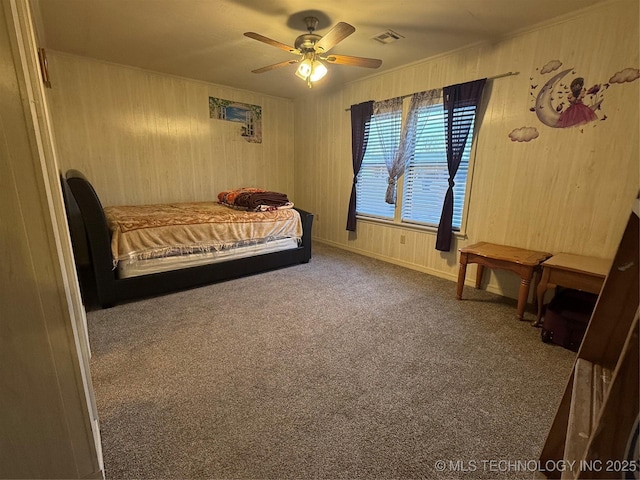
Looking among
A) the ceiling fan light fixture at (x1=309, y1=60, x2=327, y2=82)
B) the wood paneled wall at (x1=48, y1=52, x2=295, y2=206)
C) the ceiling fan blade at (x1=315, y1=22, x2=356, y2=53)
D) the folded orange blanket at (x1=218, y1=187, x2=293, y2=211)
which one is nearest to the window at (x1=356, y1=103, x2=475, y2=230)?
the folded orange blanket at (x1=218, y1=187, x2=293, y2=211)

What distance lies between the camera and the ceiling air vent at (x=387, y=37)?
2.74 meters

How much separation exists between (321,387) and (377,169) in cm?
307

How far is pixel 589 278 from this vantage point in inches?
80.0

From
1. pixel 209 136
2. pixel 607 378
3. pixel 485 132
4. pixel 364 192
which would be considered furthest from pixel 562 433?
pixel 209 136

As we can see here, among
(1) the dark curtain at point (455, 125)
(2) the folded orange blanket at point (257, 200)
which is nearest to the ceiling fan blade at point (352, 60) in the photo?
(1) the dark curtain at point (455, 125)

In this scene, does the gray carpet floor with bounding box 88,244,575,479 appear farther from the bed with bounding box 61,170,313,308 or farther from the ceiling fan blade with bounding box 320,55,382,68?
the ceiling fan blade with bounding box 320,55,382,68

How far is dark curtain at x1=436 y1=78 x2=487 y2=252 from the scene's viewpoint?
2.95m

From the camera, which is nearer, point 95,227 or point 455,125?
point 95,227

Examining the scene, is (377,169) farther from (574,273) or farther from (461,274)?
(574,273)

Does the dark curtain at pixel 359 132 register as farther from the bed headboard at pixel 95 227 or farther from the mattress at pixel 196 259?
the bed headboard at pixel 95 227

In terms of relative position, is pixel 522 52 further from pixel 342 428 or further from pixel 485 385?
pixel 342 428

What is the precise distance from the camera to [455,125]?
309 centimetres

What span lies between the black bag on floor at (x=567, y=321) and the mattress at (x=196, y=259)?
104 inches

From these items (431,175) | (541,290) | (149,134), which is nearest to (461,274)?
(541,290)
